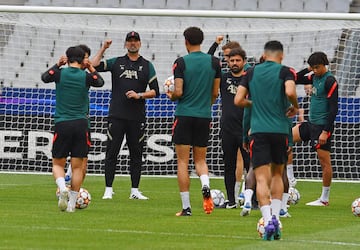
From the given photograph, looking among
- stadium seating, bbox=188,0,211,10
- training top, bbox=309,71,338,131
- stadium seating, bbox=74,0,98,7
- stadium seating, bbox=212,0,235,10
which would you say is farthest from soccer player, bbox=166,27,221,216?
stadium seating, bbox=74,0,98,7

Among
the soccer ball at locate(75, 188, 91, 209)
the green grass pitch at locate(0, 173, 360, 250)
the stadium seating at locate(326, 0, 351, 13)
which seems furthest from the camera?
the stadium seating at locate(326, 0, 351, 13)

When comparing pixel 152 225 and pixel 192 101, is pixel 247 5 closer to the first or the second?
pixel 192 101

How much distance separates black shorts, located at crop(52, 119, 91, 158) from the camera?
12.3m

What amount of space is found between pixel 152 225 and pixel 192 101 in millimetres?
1832

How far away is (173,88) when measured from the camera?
12281 mm

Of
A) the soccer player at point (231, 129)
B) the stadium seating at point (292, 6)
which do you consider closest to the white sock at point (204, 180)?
the soccer player at point (231, 129)

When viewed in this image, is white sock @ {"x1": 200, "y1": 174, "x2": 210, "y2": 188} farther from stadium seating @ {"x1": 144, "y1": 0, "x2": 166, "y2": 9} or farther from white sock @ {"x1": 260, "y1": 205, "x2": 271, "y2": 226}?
stadium seating @ {"x1": 144, "y1": 0, "x2": 166, "y2": 9}

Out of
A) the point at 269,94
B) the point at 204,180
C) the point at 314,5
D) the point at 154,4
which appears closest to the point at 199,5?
the point at 154,4

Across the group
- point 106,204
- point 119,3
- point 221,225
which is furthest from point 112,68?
point 119,3

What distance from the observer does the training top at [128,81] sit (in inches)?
575

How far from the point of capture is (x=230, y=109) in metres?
13.3

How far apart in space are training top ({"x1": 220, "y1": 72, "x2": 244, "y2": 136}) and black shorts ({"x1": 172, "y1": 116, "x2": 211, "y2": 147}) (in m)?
1.13

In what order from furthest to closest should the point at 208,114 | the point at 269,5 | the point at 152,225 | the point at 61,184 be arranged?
the point at 269,5
the point at 61,184
the point at 208,114
the point at 152,225

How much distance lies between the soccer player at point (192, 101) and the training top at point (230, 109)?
112 cm
